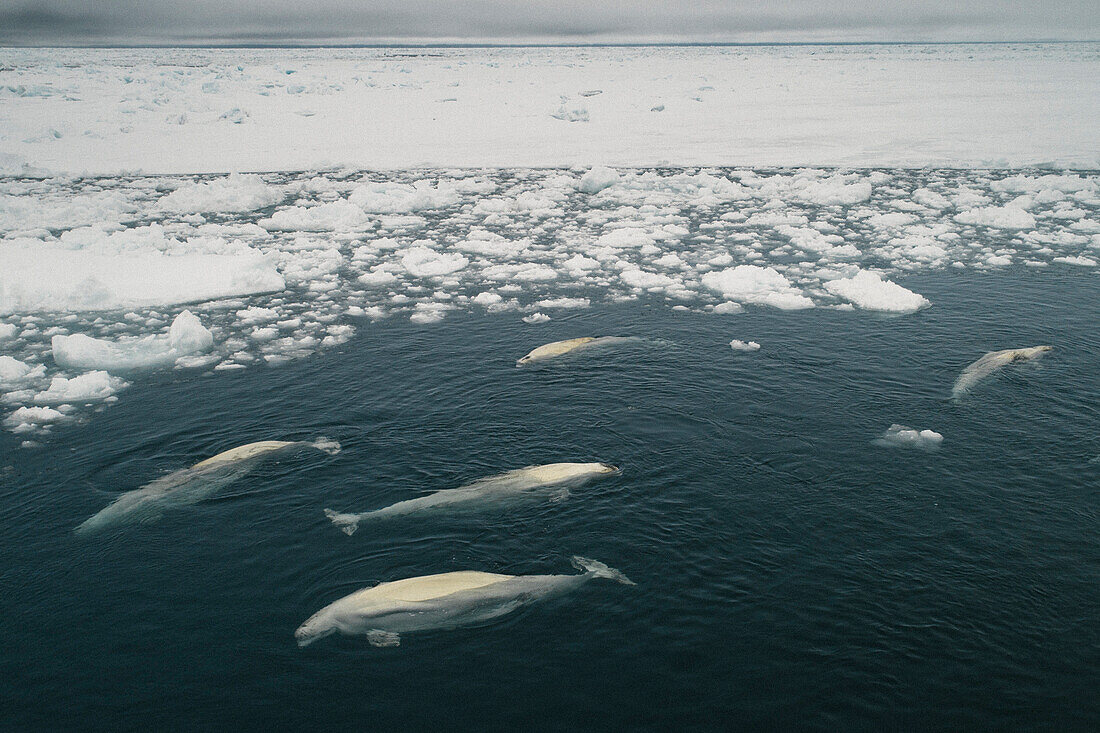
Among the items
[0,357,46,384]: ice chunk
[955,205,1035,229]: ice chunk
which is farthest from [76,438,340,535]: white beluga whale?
[955,205,1035,229]: ice chunk

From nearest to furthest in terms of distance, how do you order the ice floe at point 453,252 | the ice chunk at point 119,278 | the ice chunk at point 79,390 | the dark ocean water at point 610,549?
the dark ocean water at point 610,549
the ice chunk at point 79,390
the ice floe at point 453,252
the ice chunk at point 119,278

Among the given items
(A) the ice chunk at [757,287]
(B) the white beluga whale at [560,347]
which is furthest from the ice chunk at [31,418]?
(A) the ice chunk at [757,287]

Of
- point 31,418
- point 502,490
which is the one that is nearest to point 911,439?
point 502,490

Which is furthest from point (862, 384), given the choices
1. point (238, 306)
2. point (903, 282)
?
point (238, 306)

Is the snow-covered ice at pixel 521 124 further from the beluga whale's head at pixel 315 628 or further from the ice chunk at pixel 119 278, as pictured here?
Answer: the beluga whale's head at pixel 315 628

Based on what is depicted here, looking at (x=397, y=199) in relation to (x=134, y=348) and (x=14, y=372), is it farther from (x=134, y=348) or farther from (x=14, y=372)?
(x=14, y=372)
